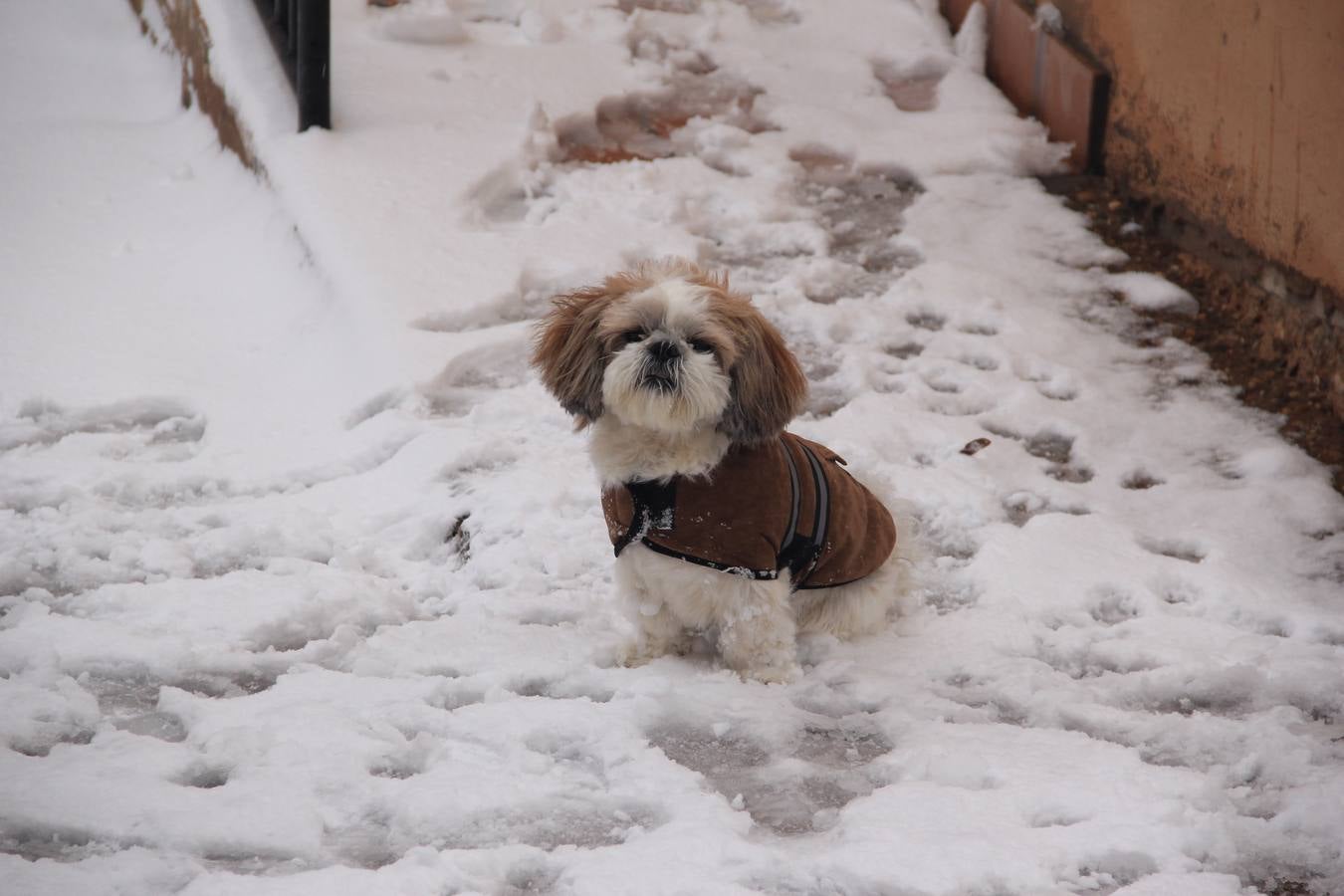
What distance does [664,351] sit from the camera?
2859 mm

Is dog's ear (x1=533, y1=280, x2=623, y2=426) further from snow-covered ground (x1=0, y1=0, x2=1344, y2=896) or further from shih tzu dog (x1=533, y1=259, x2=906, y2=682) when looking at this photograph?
snow-covered ground (x1=0, y1=0, x2=1344, y2=896)

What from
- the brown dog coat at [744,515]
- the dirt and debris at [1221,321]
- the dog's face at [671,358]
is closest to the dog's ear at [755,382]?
the dog's face at [671,358]

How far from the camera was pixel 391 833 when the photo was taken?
2.51 metres

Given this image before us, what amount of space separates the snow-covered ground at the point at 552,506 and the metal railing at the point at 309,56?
0.13 m

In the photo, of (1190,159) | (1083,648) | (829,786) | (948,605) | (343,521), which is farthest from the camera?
(1190,159)

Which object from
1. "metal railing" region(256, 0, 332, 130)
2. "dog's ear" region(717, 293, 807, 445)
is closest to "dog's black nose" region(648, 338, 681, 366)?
"dog's ear" region(717, 293, 807, 445)

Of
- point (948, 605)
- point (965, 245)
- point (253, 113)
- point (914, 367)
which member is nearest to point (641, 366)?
point (948, 605)

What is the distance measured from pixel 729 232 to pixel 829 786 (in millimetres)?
3283

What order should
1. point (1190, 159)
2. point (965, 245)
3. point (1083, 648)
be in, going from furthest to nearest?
point (965, 245)
point (1190, 159)
point (1083, 648)

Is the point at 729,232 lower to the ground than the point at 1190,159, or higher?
lower

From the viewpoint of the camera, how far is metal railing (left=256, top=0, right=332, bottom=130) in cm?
555

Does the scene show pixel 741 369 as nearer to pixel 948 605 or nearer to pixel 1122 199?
pixel 948 605

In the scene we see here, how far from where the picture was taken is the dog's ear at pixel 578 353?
2984 millimetres

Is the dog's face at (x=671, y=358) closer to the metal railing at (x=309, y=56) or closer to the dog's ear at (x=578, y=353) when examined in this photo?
the dog's ear at (x=578, y=353)
